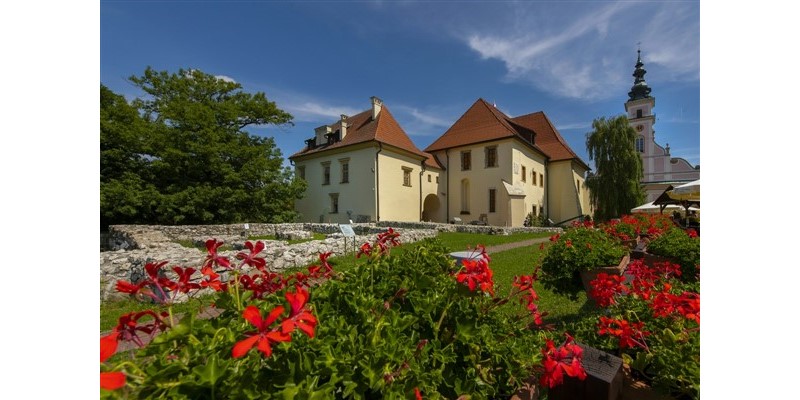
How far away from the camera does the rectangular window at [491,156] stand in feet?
72.9

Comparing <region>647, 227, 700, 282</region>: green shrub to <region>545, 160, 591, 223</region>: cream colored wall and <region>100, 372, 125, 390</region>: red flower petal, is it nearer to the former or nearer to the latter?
<region>100, 372, 125, 390</region>: red flower petal

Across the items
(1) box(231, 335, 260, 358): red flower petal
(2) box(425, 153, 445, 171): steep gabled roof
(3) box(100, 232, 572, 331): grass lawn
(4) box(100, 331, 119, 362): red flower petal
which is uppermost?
(2) box(425, 153, 445, 171): steep gabled roof

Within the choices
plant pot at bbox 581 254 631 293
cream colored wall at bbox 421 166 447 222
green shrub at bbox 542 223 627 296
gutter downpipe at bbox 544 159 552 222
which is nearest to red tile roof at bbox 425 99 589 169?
gutter downpipe at bbox 544 159 552 222

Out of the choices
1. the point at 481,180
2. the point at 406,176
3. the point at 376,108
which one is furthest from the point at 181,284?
the point at 376,108

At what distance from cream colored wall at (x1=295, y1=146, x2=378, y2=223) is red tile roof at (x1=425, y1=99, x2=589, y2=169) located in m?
6.76

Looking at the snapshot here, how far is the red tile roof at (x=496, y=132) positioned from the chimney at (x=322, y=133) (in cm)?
811

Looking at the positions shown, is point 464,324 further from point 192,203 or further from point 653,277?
point 192,203

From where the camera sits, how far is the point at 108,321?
402cm

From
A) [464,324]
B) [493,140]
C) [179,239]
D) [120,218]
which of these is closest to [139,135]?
[120,218]

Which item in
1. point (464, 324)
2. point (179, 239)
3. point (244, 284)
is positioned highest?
point (244, 284)

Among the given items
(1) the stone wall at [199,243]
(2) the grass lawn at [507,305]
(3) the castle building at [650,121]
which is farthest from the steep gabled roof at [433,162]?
(3) the castle building at [650,121]

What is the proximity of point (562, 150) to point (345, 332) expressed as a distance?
28729 millimetres

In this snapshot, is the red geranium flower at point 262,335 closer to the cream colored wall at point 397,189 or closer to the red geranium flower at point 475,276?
the red geranium flower at point 475,276

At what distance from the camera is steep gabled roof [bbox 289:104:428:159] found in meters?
21.8
